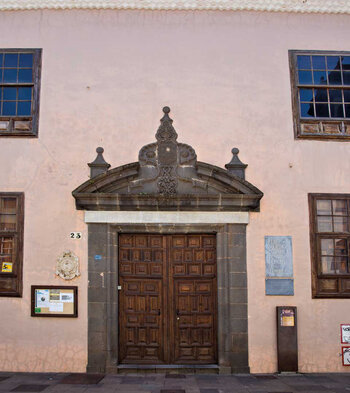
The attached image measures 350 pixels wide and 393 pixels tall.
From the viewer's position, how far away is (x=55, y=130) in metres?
8.34

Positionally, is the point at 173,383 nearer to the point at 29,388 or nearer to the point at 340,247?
the point at 29,388

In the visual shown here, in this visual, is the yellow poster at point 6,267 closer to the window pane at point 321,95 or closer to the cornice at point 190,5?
the cornice at point 190,5

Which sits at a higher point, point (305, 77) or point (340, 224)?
point (305, 77)

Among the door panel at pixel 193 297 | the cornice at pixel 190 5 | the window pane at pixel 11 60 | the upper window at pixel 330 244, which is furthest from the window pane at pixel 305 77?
the window pane at pixel 11 60

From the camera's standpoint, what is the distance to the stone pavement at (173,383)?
6.73 metres

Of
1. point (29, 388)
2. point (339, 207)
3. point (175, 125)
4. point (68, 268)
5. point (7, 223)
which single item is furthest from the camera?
point (175, 125)

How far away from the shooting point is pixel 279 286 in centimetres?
795

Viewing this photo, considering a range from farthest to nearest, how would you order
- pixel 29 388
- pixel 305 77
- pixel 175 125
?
pixel 305 77 → pixel 175 125 → pixel 29 388

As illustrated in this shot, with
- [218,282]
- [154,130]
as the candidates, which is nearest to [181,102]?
[154,130]

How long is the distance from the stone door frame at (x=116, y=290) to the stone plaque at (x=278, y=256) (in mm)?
465

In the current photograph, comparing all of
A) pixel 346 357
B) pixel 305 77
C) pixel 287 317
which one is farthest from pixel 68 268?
pixel 305 77

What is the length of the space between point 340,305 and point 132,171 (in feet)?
15.2

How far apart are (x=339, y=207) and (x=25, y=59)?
22.5 feet

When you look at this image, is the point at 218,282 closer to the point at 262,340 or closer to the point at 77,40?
the point at 262,340
